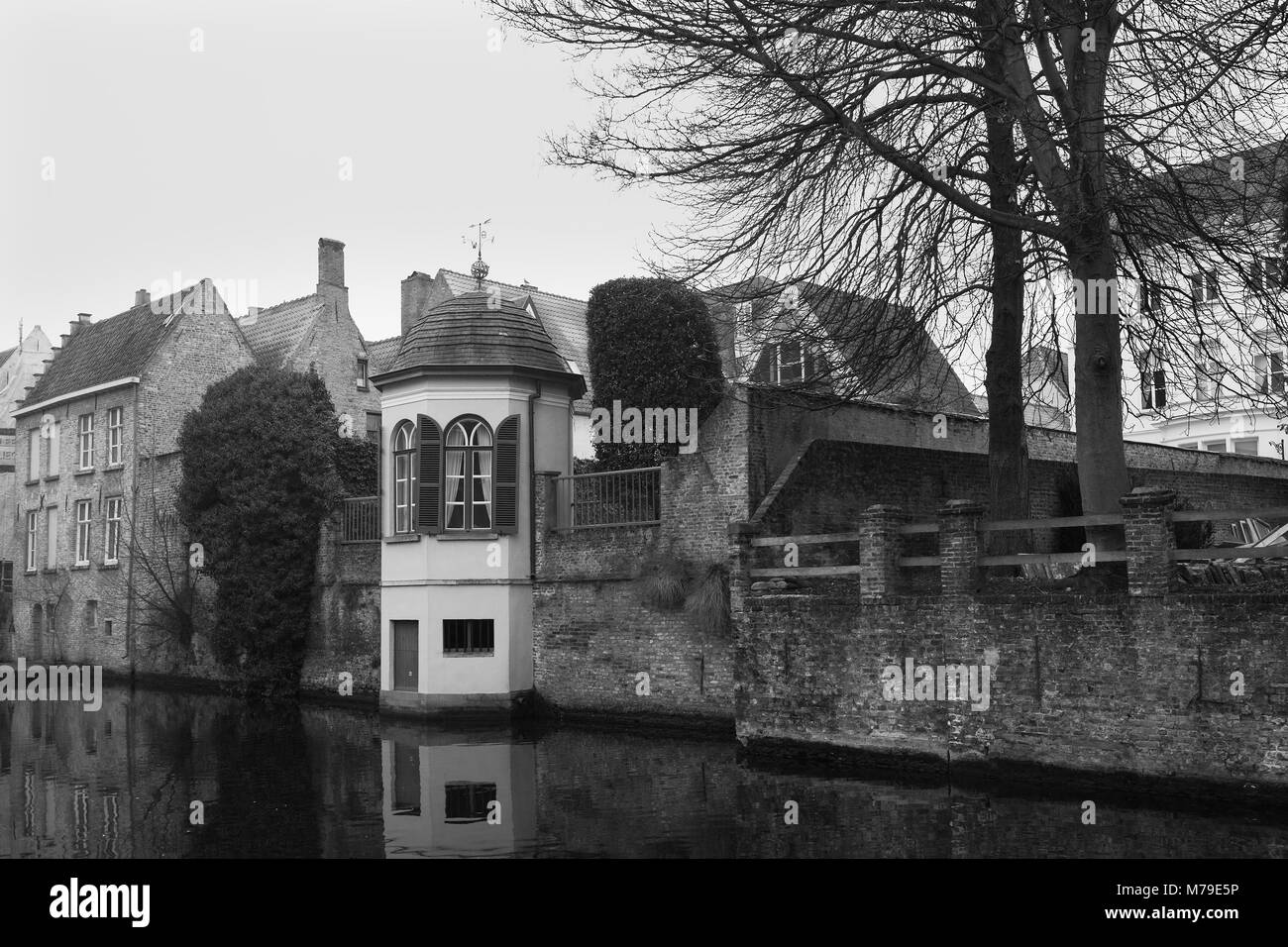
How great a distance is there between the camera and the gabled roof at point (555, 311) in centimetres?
3722

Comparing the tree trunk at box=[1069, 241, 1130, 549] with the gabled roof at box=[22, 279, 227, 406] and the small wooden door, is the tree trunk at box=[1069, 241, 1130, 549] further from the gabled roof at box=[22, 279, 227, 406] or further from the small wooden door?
the gabled roof at box=[22, 279, 227, 406]

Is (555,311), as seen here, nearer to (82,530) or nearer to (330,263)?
(330,263)

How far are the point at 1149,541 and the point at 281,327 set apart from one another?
30.6 metres

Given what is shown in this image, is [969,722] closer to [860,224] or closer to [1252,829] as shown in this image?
[1252,829]

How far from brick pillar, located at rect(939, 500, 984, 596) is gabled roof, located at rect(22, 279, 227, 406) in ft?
82.6

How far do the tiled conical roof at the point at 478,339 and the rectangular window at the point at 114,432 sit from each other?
14.4 m

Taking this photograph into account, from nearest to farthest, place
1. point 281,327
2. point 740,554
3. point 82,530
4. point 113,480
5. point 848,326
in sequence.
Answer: point 848,326 → point 740,554 → point 113,480 → point 82,530 → point 281,327

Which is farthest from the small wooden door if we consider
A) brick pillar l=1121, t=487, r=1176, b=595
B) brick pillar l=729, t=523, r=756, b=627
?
brick pillar l=1121, t=487, r=1176, b=595

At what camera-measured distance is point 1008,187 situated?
50.5 feet

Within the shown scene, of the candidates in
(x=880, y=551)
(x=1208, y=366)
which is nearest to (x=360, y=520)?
(x=880, y=551)

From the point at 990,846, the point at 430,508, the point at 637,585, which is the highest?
the point at 430,508

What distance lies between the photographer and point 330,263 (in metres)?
37.1
